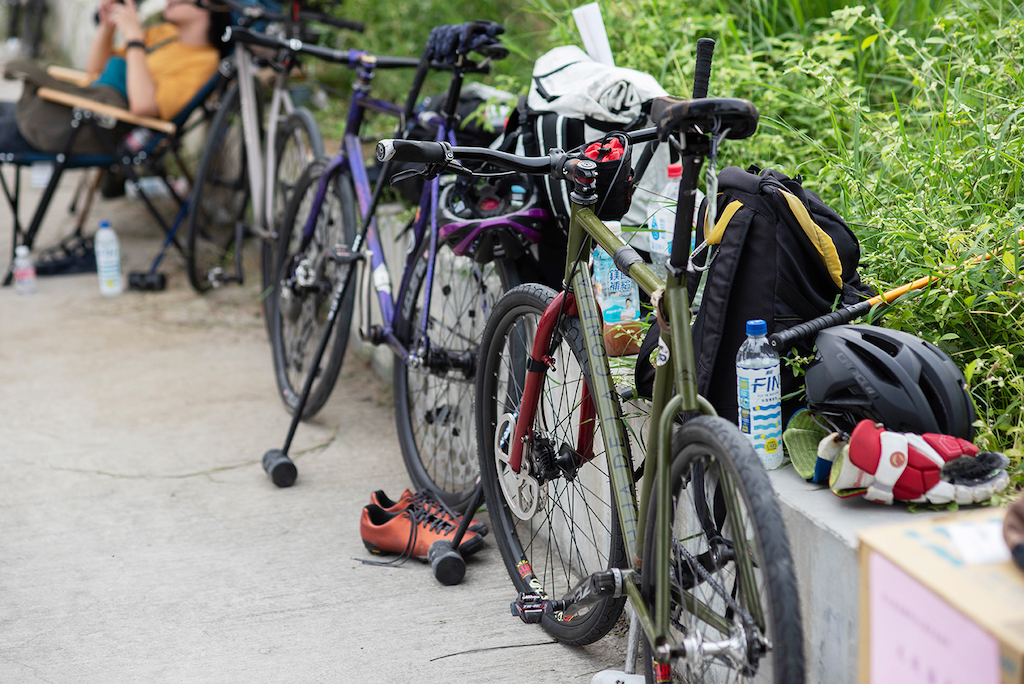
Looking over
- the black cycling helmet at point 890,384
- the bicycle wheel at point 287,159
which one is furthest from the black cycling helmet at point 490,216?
the bicycle wheel at point 287,159

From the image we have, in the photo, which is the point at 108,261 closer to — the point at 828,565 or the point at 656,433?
Result: the point at 656,433

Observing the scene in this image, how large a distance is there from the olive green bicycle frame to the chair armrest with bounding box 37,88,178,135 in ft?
13.1

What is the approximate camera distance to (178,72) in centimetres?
536

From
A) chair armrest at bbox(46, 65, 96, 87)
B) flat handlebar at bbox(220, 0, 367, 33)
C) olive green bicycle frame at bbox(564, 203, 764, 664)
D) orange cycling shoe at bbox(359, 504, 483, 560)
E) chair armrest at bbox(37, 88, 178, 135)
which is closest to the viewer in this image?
olive green bicycle frame at bbox(564, 203, 764, 664)

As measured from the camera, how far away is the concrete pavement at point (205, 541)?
7.75 feet

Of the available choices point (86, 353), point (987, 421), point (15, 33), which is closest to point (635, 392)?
point (987, 421)

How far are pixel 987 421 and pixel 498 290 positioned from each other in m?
1.47

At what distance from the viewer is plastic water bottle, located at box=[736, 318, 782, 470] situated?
1848 millimetres

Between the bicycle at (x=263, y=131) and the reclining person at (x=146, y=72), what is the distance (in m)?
0.29

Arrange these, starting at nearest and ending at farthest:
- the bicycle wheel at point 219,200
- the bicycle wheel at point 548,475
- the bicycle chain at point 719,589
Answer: the bicycle chain at point 719,589, the bicycle wheel at point 548,475, the bicycle wheel at point 219,200

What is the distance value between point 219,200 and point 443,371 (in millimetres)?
4134

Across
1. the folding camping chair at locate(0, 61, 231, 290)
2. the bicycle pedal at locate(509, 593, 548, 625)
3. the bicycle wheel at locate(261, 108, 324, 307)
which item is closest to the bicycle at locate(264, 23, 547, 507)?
the bicycle wheel at locate(261, 108, 324, 307)

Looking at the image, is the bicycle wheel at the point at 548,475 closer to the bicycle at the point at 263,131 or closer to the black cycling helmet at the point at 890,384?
the black cycling helmet at the point at 890,384

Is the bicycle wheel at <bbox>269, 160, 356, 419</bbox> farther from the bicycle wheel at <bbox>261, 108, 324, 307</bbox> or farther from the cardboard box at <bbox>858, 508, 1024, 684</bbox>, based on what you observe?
the cardboard box at <bbox>858, 508, 1024, 684</bbox>
